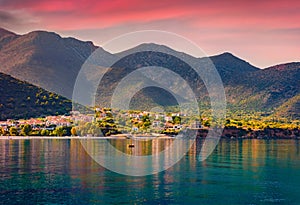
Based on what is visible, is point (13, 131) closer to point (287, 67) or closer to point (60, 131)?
point (60, 131)

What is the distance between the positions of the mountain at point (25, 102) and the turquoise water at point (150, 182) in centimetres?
5015

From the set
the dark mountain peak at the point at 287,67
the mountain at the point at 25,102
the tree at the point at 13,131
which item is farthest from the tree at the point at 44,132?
the dark mountain peak at the point at 287,67

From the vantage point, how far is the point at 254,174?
4516cm

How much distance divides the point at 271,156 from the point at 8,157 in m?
31.8

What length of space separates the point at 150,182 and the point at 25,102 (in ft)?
250

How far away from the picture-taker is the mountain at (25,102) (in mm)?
104250

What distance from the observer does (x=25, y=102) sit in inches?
4313

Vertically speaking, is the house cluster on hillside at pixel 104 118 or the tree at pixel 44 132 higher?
the house cluster on hillside at pixel 104 118

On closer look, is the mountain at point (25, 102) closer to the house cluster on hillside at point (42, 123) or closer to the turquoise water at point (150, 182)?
the house cluster on hillside at point (42, 123)

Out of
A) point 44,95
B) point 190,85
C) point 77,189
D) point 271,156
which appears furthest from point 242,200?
point 190,85

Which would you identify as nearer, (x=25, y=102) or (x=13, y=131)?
(x=13, y=131)

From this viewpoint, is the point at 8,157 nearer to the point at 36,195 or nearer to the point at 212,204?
the point at 36,195

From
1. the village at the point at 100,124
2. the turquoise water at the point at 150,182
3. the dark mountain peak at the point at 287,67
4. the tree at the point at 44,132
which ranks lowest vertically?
the turquoise water at the point at 150,182

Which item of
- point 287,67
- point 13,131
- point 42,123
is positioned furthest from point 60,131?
point 287,67
